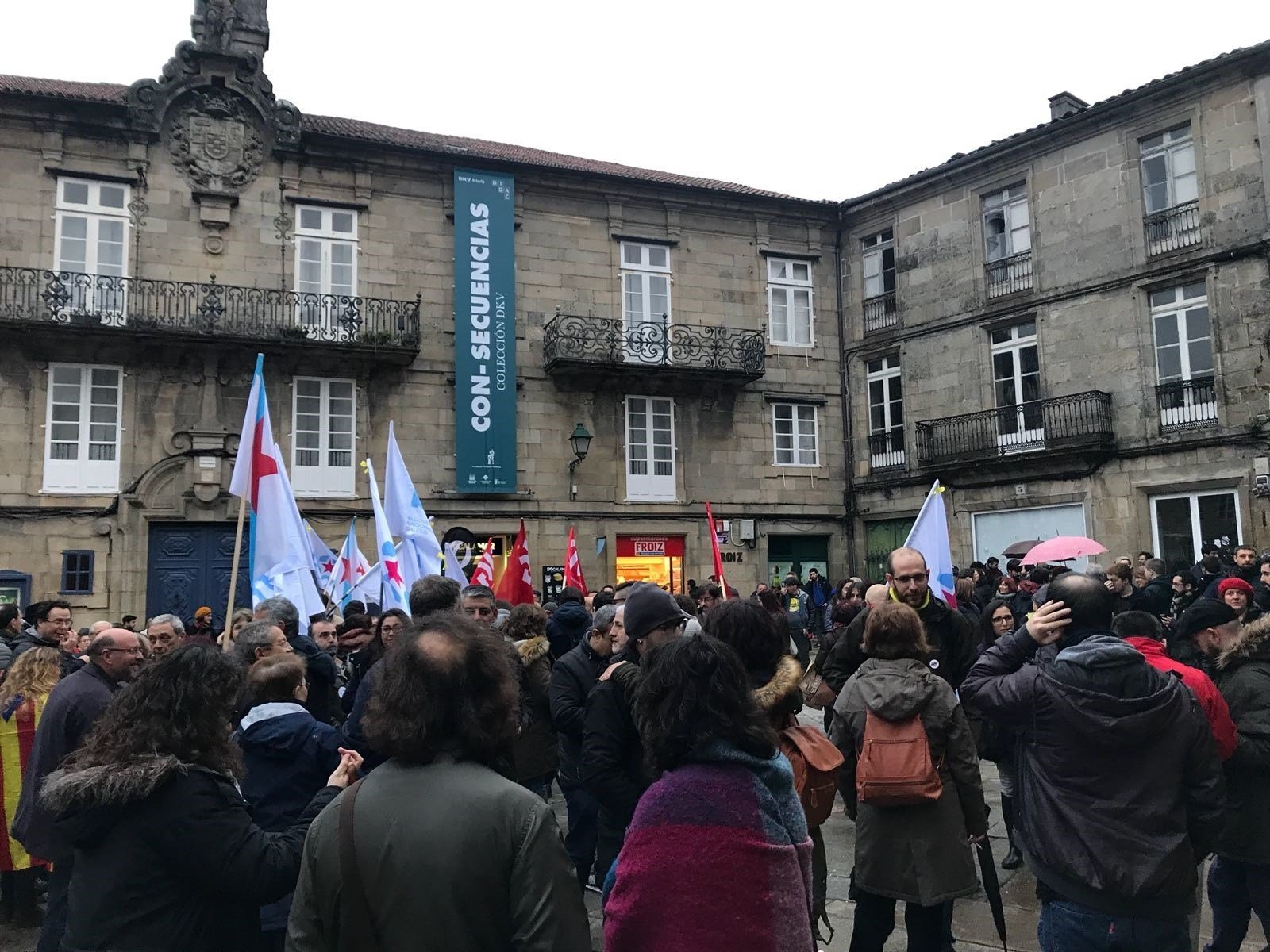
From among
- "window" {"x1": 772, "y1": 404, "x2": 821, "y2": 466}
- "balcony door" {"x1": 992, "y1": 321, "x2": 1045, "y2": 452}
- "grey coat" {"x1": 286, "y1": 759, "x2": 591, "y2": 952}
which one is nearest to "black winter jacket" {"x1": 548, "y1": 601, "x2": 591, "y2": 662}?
"grey coat" {"x1": 286, "y1": 759, "x2": 591, "y2": 952}

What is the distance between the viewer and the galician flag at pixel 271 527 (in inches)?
322

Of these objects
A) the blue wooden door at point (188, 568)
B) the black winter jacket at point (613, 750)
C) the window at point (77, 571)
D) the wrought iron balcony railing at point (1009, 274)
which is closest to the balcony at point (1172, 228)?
the wrought iron balcony railing at point (1009, 274)

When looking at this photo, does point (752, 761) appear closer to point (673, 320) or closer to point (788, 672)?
point (788, 672)

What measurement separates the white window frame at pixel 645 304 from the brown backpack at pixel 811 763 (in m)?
16.8

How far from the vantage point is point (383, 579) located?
974 cm

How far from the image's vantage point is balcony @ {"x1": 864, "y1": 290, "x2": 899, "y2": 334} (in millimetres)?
22062

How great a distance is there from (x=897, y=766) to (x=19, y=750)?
517cm

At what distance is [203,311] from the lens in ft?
56.7

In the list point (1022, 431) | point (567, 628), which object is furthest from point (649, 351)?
point (567, 628)

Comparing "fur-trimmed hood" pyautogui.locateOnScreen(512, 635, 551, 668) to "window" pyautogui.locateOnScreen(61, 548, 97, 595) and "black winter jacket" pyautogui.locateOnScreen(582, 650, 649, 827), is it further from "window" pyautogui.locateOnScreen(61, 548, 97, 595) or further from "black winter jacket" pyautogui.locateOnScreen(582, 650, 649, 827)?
"window" pyautogui.locateOnScreen(61, 548, 97, 595)

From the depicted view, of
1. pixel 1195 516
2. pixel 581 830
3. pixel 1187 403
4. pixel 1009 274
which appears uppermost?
pixel 1009 274

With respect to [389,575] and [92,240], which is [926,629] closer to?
[389,575]

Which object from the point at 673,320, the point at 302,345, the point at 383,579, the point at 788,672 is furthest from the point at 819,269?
the point at 788,672

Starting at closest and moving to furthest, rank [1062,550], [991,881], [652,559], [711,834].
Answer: [711,834]
[991,881]
[1062,550]
[652,559]
